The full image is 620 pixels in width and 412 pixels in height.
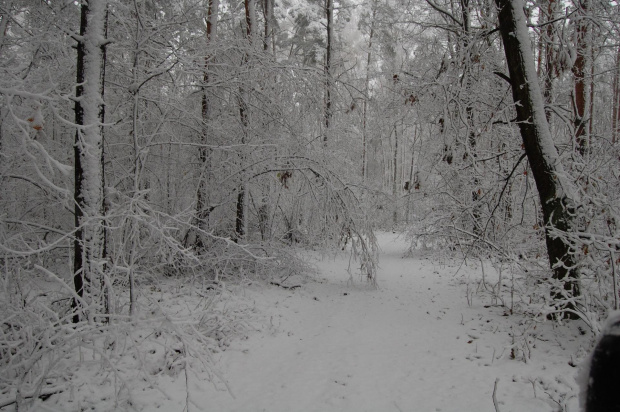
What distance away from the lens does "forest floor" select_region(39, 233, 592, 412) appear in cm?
369

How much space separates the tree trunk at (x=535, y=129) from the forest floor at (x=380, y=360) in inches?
47.1

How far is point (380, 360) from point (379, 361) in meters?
0.03

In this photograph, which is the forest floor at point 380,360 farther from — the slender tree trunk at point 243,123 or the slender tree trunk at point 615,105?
the slender tree trunk at point 615,105

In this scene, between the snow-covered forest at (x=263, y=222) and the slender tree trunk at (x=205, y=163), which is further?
the slender tree trunk at (x=205, y=163)

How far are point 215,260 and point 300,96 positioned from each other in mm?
4085

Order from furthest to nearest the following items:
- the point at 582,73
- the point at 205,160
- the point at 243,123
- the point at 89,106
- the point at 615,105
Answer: the point at 615,105 < the point at 243,123 < the point at 205,160 < the point at 582,73 < the point at 89,106

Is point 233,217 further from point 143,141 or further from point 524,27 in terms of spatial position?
point 524,27

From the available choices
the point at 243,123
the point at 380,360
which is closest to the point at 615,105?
the point at 243,123

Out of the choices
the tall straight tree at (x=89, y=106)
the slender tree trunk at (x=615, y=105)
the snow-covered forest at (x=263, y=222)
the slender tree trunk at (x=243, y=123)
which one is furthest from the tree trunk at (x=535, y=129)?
the tall straight tree at (x=89, y=106)

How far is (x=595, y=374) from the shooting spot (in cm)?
61

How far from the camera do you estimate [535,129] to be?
Answer: 17.1ft

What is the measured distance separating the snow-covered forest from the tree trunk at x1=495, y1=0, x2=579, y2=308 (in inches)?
1.3

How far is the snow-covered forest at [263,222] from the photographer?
3564 mm

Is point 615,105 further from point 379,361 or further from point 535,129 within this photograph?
point 379,361
